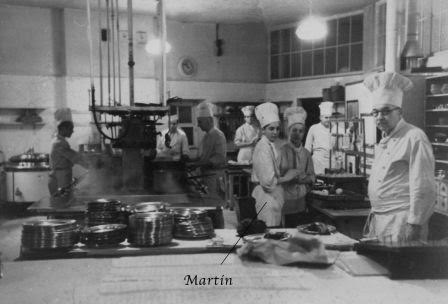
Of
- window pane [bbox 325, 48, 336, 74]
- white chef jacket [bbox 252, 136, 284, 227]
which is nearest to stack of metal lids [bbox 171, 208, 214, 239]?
white chef jacket [bbox 252, 136, 284, 227]

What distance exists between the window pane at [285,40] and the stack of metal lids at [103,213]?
8.47 metres

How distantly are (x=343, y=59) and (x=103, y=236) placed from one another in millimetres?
8107

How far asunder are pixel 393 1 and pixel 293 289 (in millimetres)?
6005

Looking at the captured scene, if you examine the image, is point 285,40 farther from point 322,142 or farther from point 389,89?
point 389,89

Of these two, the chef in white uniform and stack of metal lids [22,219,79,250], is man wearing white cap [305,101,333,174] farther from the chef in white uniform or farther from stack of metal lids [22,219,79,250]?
stack of metal lids [22,219,79,250]

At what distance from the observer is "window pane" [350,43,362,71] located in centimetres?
916

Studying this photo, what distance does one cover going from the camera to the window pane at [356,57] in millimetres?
9164

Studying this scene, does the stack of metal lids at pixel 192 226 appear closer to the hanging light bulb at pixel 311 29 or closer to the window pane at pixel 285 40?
the hanging light bulb at pixel 311 29

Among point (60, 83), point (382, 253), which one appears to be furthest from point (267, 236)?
point (60, 83)

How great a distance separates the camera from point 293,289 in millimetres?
1872

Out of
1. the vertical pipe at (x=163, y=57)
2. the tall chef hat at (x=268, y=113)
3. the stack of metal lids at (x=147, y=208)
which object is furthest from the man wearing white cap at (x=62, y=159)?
the stack of metal lids at (x=147, y=208)

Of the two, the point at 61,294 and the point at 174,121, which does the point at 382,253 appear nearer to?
the point at 61,294

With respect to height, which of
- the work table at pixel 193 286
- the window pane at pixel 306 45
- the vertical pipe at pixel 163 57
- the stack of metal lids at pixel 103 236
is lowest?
the work table at pixel 193 286

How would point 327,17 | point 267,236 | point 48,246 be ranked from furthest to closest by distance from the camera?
point 327,17, point 267,236, point 48,246
